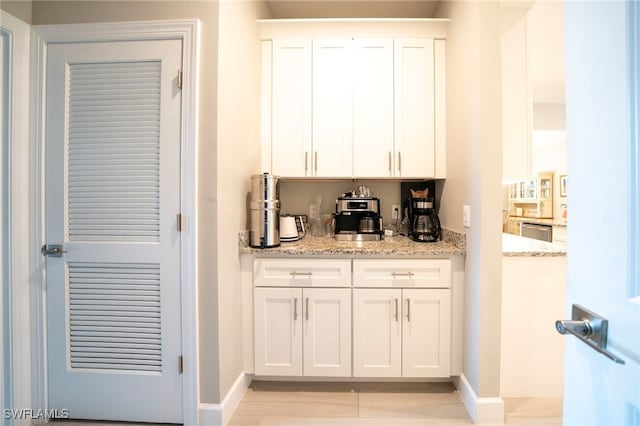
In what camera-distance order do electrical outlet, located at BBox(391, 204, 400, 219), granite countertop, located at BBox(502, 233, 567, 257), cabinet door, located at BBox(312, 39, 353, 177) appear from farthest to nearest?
electrical outlet, located at BBox(391, 204, 400, 219)
cabinet door, located at BBox(312, 39, 353, 177)
granite countertop, located at BBox(502, 233, 567, 257)

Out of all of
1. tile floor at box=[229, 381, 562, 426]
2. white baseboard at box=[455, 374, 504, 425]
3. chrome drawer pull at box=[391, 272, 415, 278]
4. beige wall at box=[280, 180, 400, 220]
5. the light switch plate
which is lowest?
tile floor at box=[229, 381, 562, 426]

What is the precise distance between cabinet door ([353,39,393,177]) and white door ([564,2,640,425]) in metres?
1.60

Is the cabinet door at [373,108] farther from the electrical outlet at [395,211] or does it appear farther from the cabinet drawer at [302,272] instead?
the cabinet drawer at [302,272]

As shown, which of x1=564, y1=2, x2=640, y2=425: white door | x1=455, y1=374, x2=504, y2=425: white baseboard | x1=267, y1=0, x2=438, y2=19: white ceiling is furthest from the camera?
x1=267, y1=0, x2=438, y2=19: white ceiling

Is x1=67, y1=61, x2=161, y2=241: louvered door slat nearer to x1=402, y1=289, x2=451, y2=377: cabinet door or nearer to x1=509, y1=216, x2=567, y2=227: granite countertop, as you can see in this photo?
x1=402, y1=289, x2=451, y2=377: cabinet door

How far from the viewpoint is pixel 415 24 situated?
7.16 ft

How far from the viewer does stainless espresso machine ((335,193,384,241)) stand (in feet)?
7.39

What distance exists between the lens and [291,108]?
2.25 meters

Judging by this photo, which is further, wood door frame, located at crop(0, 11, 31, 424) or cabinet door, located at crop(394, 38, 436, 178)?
cabinet door, located at crop(394, 38, 436, 178)

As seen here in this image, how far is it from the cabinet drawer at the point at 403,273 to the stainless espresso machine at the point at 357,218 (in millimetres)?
362

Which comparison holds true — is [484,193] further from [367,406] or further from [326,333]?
[367,406]

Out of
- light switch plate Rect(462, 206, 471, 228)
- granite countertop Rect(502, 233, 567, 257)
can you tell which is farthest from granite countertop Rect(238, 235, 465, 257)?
granite countertop Rect(502, 233, 567, 257)

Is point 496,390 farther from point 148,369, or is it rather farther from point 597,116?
point 148,369

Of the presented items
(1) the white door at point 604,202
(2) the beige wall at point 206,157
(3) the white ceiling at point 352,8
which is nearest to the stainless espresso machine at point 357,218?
(2) the beige wall at point 206,157
